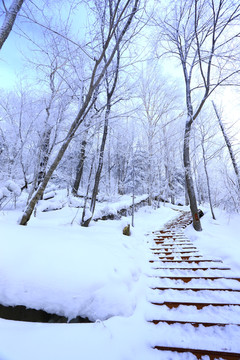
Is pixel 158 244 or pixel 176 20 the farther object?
pixel 176 20

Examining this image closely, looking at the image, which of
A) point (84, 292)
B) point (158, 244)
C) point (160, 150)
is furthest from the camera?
point (160, 150)

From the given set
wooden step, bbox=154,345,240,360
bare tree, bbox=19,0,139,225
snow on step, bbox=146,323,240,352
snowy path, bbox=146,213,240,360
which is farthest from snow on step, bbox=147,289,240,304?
bare tree, bbox=19,0,139,225

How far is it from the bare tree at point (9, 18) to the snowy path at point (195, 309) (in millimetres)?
5413

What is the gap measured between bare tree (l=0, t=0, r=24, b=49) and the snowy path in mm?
5413

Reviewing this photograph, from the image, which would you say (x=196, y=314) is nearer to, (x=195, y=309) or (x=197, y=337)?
(x=195, y=309)

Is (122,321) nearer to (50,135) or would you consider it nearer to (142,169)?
(50,135)

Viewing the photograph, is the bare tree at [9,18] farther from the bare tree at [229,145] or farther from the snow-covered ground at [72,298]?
the bare tree at [229,145]

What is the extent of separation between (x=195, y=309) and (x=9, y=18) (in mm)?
6100

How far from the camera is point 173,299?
2066mm

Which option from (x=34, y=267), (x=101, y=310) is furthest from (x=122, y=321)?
(x=34, y=267)

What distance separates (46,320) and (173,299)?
1.62 meters

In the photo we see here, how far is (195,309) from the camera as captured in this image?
1.90 metres

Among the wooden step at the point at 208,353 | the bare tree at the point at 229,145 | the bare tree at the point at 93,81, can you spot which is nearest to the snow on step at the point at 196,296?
the wooden step at the point at 208,353

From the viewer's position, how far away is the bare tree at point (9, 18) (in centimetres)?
305
